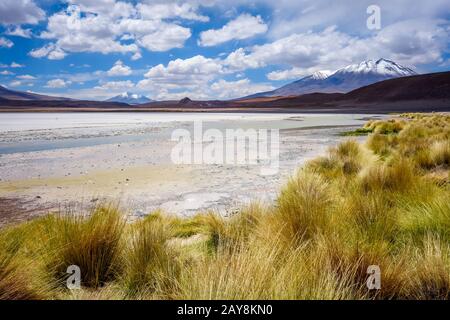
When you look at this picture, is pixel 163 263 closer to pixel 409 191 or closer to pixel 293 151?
pixel 409 191

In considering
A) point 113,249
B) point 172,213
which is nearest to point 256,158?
point 172,213

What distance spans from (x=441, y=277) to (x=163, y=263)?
67.0 inches

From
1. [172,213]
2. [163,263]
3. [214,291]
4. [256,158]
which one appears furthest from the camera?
[256,158]

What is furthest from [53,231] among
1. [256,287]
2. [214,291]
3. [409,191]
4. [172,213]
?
[409,191]

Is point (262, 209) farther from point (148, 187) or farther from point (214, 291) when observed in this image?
point (148, 187)

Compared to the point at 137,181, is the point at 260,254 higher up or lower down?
higher up

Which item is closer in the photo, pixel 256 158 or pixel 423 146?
pixel 423 146

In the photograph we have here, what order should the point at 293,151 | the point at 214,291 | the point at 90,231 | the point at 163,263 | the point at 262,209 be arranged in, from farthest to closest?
the point at 293,151 < the point at 262,209 < the point at 90,231 < the point at 163,263 < the point at 214,291

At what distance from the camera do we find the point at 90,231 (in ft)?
8.25

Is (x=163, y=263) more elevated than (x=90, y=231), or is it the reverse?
(x=90, y=231)

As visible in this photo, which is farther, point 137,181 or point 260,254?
point 137,181

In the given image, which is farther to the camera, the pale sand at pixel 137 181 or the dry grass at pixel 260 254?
the pale sand at pixel 137 181

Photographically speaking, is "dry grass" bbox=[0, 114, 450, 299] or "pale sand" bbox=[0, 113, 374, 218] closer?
"dry grass" bbox=[0, 114, 450, 299]
